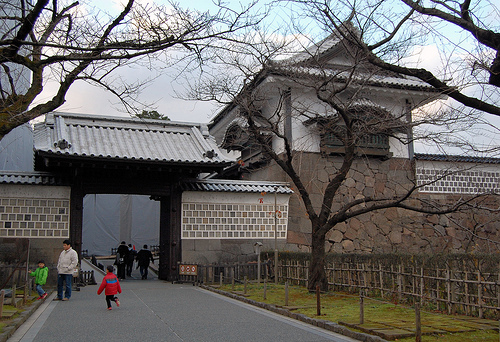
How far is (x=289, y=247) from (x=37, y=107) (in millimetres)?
13062

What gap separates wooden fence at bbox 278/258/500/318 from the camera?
948 cm

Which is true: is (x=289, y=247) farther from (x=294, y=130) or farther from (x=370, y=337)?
(x=370, y=337)

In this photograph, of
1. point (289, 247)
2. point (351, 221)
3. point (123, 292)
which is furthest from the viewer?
point (351, 221)

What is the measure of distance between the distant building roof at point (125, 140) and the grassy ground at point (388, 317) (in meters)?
→ 6.44

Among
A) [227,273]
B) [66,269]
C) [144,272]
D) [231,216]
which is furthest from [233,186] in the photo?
[66,269]

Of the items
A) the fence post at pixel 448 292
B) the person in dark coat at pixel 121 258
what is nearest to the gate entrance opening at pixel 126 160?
the person in dark coat at pixel 121 258

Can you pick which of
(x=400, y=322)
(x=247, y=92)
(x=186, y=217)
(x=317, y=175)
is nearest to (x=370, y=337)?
(x=400, y=322)

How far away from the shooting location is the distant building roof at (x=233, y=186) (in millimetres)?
18984

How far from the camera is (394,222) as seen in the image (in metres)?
22.2

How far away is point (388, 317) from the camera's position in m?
9.53

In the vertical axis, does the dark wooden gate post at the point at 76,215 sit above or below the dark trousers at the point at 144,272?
above

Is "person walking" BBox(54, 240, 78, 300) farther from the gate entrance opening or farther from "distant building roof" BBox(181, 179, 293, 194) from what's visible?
"distant building roof" BBox(181, 179, 293, 194)

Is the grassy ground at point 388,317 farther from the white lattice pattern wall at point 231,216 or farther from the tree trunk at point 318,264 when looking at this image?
the white lattice pattern wall at point 231,216

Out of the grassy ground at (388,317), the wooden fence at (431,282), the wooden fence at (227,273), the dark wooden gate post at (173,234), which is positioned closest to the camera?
the grassy ground at (388,317)
